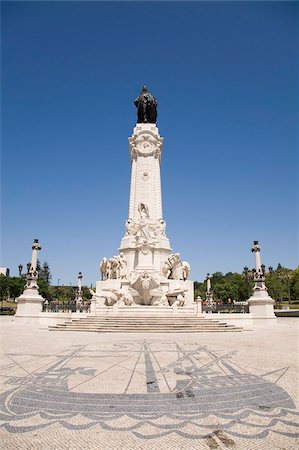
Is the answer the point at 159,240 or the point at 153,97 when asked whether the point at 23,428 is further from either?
the point at 153,97

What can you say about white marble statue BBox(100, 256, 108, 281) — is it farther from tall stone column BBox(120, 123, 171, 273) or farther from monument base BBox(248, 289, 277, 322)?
monument base BBox(248, 289, 277, 322)

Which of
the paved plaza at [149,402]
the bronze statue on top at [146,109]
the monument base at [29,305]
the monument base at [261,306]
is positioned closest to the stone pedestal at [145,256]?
the bronze statue on top at [146,109]

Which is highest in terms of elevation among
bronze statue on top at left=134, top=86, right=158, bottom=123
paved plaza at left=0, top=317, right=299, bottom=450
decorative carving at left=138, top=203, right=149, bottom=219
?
bronze statue on top at left=134, top=86, right=158, bottom=123

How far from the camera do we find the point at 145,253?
92.0 ft

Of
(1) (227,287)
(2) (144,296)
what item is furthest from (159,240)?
(1) (227,287)

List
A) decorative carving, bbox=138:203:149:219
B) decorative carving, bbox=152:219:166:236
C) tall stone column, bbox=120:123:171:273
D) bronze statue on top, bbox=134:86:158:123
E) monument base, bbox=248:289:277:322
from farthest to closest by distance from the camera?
bronze statue on top, bbox=134:86:158:123 → decorative carving, bbox=138:203:149:219 → decorative carving, bbox=152:219:166:236 → tall stone column, bbox=120:123:171:273 → monument base, bbox=248:289:277:322

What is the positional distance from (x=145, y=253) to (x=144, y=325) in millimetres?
11121

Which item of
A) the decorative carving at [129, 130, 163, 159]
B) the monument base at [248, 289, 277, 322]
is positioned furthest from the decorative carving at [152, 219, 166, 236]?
the monument base at [248, 289, 277, 322]

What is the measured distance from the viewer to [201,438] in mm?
3834

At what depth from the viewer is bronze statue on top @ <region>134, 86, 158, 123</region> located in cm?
3666

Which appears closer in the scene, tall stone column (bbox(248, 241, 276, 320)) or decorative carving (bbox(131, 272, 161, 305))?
decorative carving (bbox(131, 272, 161, 305))

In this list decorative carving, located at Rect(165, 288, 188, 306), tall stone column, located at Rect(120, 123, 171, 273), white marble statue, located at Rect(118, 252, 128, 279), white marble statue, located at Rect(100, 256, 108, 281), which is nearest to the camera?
decorative carving, located at Rect(165, 288, 188, 306)

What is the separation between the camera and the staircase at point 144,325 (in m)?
16.5

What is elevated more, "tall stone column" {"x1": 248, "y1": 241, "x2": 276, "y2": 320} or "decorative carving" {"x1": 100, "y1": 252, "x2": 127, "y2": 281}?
"decorative carving" {"x1": 100, "y1": 252, "x2": 127, "y2": 281}
